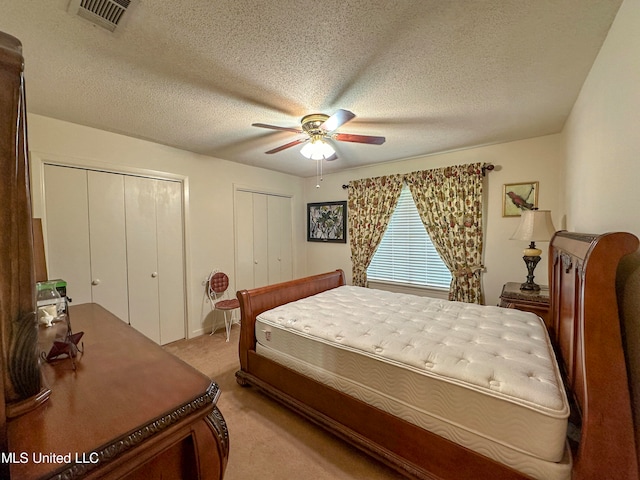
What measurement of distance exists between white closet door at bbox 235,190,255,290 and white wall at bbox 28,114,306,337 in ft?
0.38

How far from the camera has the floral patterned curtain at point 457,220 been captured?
317cm

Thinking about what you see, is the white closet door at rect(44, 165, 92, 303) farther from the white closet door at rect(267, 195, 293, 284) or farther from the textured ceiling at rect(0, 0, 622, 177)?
the white closet door at rect(267, 195, 293, 284)

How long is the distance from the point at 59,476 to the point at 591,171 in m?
2.65

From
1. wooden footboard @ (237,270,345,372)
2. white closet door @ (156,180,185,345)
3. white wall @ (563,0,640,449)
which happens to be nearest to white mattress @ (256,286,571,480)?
wooden footboard @ (237,270,345,372)

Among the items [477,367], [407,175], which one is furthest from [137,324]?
[407,175]

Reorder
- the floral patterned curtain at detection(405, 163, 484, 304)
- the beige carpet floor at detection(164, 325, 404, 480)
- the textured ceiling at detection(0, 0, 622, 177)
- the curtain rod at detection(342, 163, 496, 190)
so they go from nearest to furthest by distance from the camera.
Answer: the textured ceiling at detection(0, 0, 622, 177) → the beige carpet floor at detection(164, 325, 404, 480) → the curtain rod at detection(342, 163, 496, 190) → the floral patterned curtain at detection(405, 163, 484, 304)

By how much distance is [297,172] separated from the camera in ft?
15.0

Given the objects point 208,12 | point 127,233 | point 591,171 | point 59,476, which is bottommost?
point 59,476

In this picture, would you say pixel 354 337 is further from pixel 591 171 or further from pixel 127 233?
pixel 127 233

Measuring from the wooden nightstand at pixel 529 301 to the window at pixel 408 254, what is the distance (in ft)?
3.13

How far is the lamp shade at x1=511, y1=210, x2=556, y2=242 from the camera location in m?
2.47

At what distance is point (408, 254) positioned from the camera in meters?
3.81

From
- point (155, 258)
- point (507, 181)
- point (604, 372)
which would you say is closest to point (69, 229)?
point (155, 258)

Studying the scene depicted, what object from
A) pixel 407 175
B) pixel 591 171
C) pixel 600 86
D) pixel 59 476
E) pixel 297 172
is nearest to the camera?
pixel 59 476
